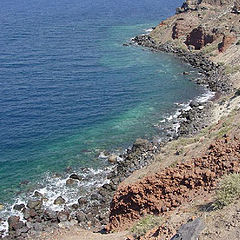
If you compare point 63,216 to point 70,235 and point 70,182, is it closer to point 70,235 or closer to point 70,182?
point 70,235

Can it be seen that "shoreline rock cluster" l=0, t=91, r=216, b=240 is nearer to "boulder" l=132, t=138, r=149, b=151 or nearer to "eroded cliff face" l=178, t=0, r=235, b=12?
"boulder" l=132, t=138, r=149, b=151

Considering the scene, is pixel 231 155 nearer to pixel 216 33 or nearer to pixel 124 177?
pixel 124 177

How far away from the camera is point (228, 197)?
928 inches

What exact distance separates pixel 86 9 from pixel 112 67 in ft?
278

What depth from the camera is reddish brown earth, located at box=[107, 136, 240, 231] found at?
2944cm

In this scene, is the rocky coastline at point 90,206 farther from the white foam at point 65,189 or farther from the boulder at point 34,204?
the white foam at point 65,189

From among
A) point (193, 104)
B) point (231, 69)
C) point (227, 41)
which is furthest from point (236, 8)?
point (193, 104)

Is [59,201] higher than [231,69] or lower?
lower

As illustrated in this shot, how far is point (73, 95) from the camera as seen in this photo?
69.1m

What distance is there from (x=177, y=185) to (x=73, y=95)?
42.3 metres

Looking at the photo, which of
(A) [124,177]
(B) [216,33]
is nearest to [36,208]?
(A) [124,177]

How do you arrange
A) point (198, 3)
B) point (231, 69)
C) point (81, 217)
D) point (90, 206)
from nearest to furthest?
1. point (81, 217)
2. point (90, 206)
3. point (231, 69)
4. point (198, 3)

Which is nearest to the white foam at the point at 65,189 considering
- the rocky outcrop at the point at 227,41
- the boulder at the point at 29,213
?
the boulder at the point at 29,213

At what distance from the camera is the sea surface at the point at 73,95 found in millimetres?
49406
